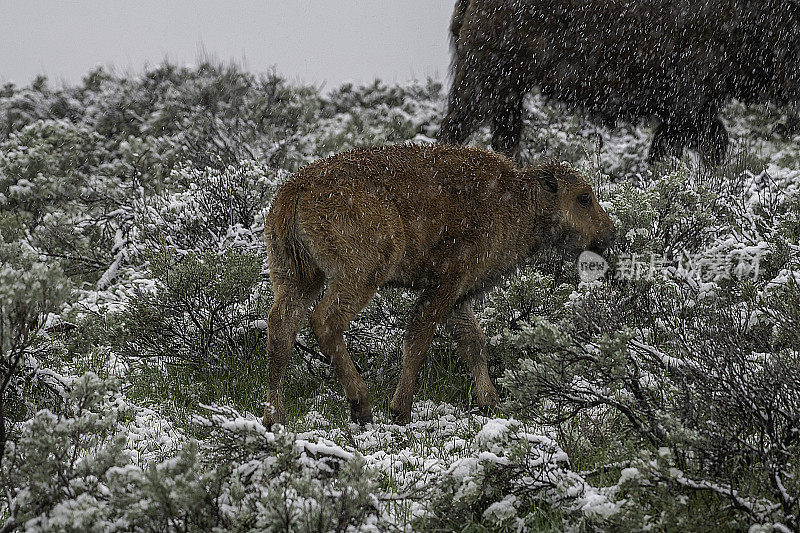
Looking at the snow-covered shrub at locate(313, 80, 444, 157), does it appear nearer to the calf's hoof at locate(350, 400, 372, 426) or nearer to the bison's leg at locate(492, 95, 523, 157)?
the bison's leg at locate(492, 95, 523, 157)

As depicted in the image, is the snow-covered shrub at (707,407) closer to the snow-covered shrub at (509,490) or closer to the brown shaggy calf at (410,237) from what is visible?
the snow-covered shrub at (509,490)

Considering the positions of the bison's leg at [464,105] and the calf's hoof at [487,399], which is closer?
the calf's hoof at [487,399]

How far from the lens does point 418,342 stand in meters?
4.58

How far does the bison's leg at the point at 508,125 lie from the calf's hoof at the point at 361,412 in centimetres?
552

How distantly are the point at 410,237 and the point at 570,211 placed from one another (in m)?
1.35

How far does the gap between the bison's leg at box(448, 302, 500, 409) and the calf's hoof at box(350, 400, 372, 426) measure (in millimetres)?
842

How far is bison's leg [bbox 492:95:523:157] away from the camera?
9.19 meters

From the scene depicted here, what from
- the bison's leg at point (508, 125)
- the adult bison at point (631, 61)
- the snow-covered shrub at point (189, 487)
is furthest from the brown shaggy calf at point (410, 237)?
the bison's leg at point (508, 125)

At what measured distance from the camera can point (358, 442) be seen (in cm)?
410

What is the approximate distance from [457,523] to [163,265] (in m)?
3.71

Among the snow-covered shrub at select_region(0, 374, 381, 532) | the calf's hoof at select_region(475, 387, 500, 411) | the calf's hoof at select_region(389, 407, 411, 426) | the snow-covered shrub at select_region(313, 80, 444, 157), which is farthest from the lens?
the snow-covered shrub at select_region(313, 80, 444, 157)

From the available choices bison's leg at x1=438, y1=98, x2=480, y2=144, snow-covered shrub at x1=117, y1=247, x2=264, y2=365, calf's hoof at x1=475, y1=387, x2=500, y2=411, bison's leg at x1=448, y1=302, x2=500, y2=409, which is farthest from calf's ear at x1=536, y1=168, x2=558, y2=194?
bison's leg at x1=438, y1=98, x2=480, y2=144

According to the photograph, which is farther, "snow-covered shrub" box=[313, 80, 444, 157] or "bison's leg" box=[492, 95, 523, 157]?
"snow-covered shrub" box=[313, 80, 444, 157]

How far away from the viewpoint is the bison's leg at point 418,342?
4.55 metres
